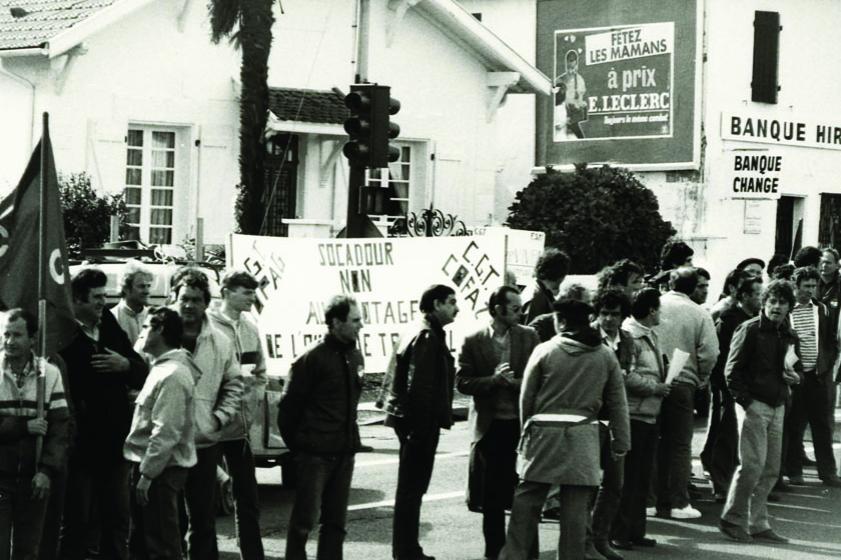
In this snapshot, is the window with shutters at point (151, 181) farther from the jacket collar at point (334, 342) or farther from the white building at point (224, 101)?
the jacket collar at point (334, 342)

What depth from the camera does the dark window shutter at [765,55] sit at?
30.9 metres

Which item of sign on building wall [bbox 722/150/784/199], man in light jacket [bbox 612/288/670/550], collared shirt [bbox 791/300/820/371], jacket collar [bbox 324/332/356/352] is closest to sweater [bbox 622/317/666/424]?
man in light jacket [bbox 612/288/670/550]

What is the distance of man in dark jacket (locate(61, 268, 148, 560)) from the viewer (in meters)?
9.33

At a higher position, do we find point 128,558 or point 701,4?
point 701,4

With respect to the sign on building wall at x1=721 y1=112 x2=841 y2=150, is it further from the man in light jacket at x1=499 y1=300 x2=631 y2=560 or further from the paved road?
the man in light jacket at x1=499 y1=300 x2=631 y2=560

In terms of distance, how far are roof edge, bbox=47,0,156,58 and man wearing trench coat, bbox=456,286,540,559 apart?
14029 mm

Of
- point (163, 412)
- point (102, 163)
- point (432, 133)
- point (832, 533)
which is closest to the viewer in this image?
point (163, 412)

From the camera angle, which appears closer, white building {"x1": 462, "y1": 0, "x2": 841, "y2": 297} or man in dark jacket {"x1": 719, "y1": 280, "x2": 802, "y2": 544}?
man in dark jacket {"x1": 719, "y1": 280, "x2": 802, "y2": 544}

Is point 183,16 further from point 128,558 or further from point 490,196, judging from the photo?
point 128,558

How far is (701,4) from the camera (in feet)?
99.2

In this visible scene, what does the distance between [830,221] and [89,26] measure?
16.3 metres

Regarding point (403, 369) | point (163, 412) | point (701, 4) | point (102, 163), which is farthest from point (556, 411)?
point (701, 4)

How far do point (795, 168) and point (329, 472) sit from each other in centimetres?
2408

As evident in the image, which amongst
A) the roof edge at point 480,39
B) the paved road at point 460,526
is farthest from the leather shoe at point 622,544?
the roof edge at point 480,39
